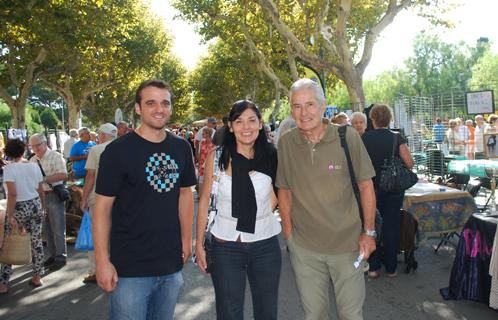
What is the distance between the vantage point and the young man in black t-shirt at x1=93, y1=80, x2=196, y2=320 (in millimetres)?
2473

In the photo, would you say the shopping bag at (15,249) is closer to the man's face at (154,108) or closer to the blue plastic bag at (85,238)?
the blue plastic bag at (85,238)

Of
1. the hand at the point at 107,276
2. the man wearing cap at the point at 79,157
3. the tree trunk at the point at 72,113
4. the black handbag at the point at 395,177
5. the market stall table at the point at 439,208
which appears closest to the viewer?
the hand at the point at 107,276

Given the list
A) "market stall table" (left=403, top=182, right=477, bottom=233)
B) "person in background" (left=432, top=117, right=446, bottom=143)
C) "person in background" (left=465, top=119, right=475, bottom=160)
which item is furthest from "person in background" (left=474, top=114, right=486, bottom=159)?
"market stall table" (left=403, top=182, right=477, bottom=233)

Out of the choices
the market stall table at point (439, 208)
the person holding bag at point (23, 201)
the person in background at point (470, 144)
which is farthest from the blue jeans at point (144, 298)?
the person in background at point (470, 144)

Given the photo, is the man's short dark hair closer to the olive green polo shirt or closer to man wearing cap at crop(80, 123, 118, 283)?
the olive green polo shirt

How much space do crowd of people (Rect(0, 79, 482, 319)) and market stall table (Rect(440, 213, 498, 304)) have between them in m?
2.03

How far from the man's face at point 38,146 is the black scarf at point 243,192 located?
426 centimetres

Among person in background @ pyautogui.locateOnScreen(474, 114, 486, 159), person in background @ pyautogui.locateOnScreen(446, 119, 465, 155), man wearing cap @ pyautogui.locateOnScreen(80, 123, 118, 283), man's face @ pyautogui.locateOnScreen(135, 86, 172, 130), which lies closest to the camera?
man's face @ pyautogui.locateOnScreen(135, 86, 172, 130)

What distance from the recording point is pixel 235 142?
3020 millimetres

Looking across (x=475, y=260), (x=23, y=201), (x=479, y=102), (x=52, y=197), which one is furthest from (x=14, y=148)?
→ (x=479, y=102)

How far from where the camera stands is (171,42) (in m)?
39.0

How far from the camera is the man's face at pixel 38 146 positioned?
628 cm

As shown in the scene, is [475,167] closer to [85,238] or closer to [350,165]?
[350,165]

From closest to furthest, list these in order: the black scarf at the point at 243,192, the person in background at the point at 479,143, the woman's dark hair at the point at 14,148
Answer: the black scarf at the point at 243,192
the woman's dark hair at the point at 14,148
the person in background at the point at 479,143
